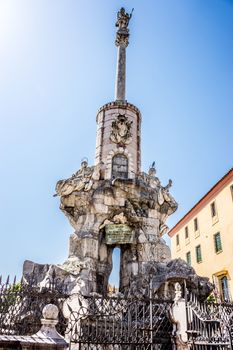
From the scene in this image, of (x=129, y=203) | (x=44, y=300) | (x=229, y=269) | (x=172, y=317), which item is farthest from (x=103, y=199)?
(x=229, y=269)

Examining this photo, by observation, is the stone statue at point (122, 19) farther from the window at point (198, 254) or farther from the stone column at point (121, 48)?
the window at point (198, 254)

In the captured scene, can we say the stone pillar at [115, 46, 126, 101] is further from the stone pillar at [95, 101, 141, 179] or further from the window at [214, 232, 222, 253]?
the window at [214, 232, 222, 253]

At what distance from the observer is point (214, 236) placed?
27.3 meters

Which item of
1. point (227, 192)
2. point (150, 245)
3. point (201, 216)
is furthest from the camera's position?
point (201, 216)

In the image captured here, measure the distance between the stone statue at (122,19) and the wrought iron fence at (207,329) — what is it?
1071 inches

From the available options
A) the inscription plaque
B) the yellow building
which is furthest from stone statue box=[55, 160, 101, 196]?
the yellow building

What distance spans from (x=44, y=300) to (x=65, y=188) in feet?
23.2

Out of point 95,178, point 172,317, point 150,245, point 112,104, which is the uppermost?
point 112,104

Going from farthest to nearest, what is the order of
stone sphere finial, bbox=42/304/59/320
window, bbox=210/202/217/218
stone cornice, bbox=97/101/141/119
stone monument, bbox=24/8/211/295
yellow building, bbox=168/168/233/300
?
window, bbox=210/202/217/218 → yellow building, bbox=168/168/233/300 → stone cornice, bbox=97/101/141/119 → stone monument, bbox=24/8/211/295 → stone sphere finial, bbox=42/304/59/320

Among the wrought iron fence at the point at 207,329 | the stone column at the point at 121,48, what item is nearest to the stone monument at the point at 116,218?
the stone column at the point at 121,48

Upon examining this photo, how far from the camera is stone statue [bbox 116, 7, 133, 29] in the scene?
1139 inches

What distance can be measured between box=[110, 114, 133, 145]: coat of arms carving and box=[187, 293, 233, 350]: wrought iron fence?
11.7 meters

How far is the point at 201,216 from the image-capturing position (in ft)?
100

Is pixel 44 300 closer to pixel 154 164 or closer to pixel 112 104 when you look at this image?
pixel 154 164
